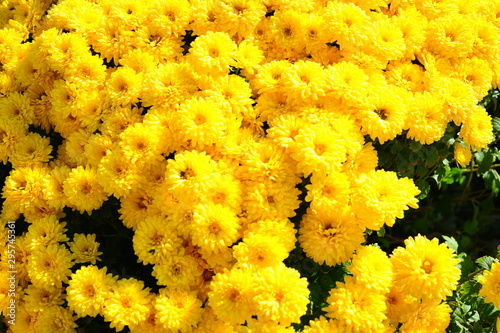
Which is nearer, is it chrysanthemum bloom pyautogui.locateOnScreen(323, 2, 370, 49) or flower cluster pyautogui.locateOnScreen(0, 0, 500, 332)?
flower cluster pyautogui.locateOnScreen(0, 0, 500, 332)

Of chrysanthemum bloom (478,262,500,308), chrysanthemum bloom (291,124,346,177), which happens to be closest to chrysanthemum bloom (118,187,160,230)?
chrysanthemum bloom (291,124,346,177)

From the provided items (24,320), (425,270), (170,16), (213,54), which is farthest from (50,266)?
(425,270)

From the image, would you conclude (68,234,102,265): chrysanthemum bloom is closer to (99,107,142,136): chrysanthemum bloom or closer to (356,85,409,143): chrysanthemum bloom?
(99,107,142,136): chrysanthemum bloom

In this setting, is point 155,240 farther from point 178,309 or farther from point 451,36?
point 451,36

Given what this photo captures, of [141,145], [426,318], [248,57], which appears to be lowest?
[426,318]

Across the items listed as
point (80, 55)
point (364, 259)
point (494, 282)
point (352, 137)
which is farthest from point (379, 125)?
point (80, 55)

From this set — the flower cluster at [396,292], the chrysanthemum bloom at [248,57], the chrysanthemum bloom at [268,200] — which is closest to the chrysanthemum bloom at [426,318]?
the flower cluster at [396,292]

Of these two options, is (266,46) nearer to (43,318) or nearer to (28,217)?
(28,217)
